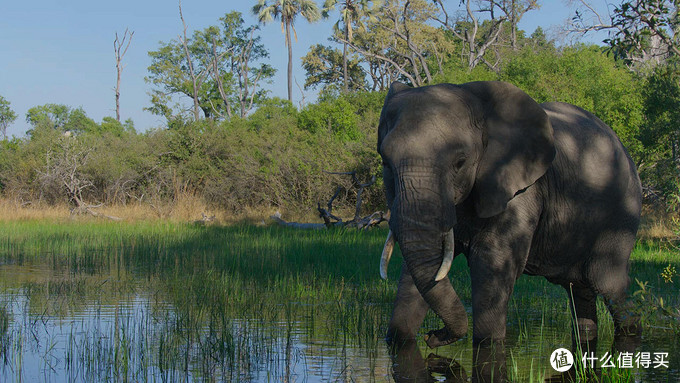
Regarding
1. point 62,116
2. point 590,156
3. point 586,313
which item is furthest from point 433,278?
point 62,116

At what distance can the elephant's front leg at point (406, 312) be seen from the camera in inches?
239

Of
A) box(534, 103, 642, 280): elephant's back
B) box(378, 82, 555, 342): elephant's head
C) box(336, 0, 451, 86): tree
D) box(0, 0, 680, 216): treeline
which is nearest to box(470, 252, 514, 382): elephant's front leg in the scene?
box(378, 82, 555, 342): elephant's head

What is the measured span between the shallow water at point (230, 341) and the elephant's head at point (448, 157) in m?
0.95

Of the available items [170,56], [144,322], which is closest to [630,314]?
[144,322]

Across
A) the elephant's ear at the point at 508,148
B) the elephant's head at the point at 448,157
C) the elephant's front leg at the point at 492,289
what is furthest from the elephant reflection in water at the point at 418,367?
the elephant's ear at the point at 508,148

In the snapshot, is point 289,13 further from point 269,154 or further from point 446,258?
point 446,258

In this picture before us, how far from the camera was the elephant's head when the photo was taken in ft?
16.4

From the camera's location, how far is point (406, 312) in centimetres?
611

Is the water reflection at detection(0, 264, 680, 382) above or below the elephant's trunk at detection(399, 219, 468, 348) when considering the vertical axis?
below

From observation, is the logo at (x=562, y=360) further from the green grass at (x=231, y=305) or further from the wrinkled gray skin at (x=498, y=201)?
the wrinkled gray skin at (x=498, y=201)

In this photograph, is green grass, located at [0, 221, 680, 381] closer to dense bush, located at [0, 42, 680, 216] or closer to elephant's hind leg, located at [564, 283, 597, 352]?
elephant's hind leg, located at [564, 283, 597, 352]

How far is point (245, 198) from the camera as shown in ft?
80.5

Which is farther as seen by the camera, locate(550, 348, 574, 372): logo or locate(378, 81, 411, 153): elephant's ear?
locate(378, 81, 411, 153): elephant's ear

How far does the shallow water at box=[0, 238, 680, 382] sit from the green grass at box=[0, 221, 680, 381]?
0.02 m
